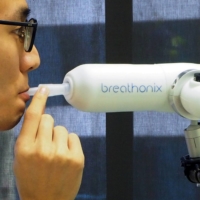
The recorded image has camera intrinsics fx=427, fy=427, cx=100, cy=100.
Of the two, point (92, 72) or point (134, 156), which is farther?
point (134, 156)

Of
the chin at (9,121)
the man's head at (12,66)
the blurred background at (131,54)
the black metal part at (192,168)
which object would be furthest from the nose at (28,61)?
the blurred background at (131,54)

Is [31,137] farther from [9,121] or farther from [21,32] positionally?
[21,32]

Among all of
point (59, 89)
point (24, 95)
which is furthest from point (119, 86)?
point (24, 95)

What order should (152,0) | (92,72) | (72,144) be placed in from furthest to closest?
(152,0) < (72,144) < (92,72)

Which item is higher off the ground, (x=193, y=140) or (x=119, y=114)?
(x=119, y=114)

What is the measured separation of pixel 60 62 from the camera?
181 centimetres

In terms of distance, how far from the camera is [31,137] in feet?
2.75

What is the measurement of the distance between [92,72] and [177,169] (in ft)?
3.92

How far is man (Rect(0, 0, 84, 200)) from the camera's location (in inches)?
32.8

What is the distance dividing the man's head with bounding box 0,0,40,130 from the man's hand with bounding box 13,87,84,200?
0.10 m

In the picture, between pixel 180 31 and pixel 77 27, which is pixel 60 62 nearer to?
pixel 77 27

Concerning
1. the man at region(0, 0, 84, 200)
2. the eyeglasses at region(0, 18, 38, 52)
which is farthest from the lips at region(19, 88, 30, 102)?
the eyeglasses at region(0, 18, 38, 52)

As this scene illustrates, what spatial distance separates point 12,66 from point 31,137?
20cm

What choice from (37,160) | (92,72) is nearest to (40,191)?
(37,160)
